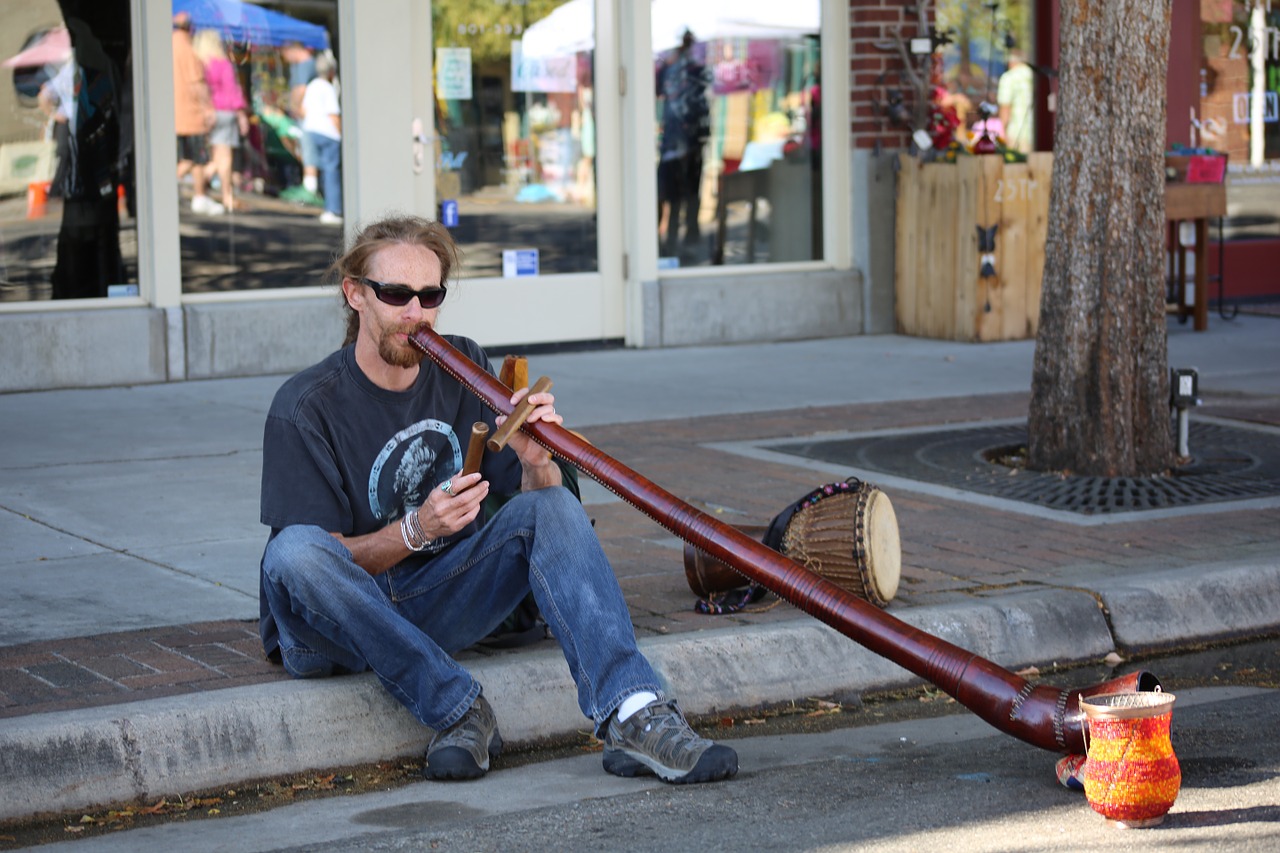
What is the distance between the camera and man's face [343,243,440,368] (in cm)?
408

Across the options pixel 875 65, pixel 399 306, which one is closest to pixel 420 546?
pixel 399 306

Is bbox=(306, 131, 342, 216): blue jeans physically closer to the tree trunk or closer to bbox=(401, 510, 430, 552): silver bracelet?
the tree trunk

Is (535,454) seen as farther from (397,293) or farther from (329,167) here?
(329,167)

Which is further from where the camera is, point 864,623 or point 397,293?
point 397,293

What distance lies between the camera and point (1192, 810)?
364 cm

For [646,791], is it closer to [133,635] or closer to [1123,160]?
[133,635]

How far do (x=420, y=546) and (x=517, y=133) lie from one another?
6.93 meters

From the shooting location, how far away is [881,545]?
16.2 ft

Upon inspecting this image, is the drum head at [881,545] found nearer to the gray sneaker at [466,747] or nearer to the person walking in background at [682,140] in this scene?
the gray sneaker at [466,747]

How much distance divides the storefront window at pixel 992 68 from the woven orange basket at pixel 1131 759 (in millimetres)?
8841

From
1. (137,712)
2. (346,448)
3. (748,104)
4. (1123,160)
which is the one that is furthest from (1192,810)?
(748,104)

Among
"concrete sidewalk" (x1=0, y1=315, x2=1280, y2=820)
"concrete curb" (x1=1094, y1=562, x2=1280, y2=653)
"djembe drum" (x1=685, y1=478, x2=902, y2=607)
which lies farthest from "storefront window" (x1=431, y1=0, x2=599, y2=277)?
"concrete curb" (x1=1094, y1=562, x2=1280, y2=653)

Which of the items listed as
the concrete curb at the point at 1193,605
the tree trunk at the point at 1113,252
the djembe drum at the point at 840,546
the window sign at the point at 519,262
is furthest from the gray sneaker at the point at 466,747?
the window sign at the point at 519,262

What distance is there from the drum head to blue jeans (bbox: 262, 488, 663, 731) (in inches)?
42.6
